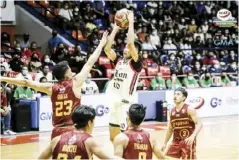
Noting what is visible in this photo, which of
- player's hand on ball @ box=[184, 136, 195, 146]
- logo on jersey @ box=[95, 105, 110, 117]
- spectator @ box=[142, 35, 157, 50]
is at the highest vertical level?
spectator @ box=[142, 35, 157, 50]

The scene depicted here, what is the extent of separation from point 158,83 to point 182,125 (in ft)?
33.5

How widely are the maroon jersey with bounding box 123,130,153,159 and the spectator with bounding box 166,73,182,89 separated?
1335cm

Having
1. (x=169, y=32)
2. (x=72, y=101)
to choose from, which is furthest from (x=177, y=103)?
(x=169, y=32)

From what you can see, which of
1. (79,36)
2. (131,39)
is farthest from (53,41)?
(131,39)

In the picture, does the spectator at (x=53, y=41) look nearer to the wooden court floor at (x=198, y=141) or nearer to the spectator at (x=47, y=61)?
the spectator at (x=47, y=61)

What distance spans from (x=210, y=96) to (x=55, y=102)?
42.8 ft

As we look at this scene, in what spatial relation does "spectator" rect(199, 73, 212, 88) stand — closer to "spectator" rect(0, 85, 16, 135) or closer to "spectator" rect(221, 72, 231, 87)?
"spectator" rect(221, 72, 231, 87)

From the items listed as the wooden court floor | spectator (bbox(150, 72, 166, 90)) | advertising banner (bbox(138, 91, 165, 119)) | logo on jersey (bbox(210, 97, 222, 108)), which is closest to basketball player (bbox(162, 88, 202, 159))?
the wooden court floor

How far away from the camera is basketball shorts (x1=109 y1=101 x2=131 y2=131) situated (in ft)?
28.7

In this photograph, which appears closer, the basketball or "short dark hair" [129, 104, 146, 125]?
"short dark hair" [129, 104, 146, 125]

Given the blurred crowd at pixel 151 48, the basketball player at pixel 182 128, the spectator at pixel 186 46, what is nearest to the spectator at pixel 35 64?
the blurred crowd at pixel 151 48

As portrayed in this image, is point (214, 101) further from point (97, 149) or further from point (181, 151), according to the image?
point (97, 149)

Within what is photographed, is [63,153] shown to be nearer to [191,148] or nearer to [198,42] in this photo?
[191,148]

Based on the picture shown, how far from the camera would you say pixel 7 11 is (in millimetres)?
20938
